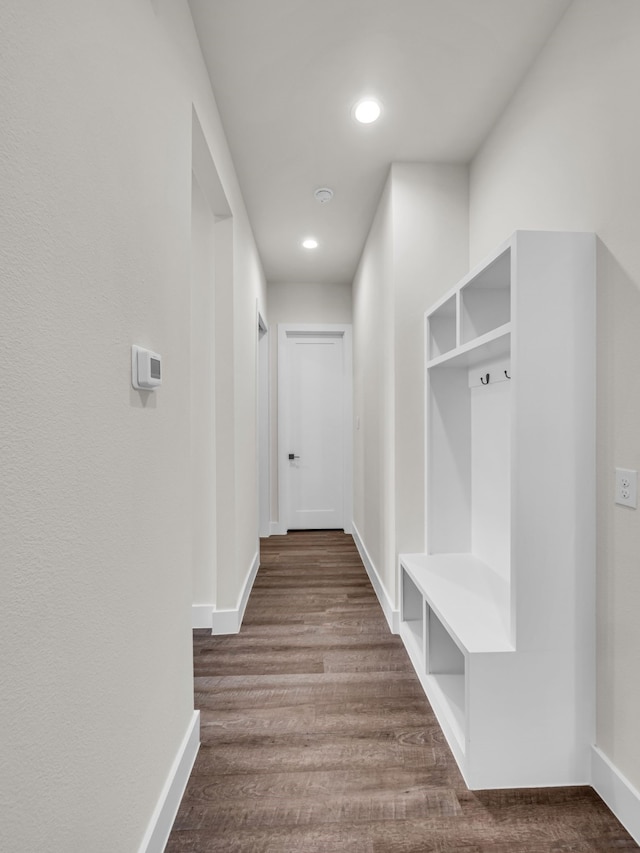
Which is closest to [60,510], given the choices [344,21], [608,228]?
[608,228]

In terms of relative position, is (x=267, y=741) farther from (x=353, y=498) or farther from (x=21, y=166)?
(x=353, y=498)

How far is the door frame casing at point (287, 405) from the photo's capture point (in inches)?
199

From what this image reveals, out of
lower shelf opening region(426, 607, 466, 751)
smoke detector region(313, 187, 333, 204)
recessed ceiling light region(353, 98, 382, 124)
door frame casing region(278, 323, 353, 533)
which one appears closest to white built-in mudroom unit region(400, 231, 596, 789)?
lower shelf opening region(426, 607, 466, 751)

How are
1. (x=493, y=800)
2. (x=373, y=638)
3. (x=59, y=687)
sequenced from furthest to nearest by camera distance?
(x=373, y=638), (x=493, y=800), (x=59, y=687)

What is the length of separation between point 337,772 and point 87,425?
1.45 meters

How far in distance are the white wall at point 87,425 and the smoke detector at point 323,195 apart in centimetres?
168

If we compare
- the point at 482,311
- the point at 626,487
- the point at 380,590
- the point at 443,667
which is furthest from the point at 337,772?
the point at 482,311

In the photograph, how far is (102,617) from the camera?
3.12 ft

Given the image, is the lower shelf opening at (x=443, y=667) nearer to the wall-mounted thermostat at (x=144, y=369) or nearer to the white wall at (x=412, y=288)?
the white wall at (x=412, y=288)

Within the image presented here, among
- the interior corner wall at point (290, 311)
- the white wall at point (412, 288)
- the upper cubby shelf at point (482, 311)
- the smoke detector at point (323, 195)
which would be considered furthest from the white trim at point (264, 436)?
the upper cubby shelf at point (482, 311)

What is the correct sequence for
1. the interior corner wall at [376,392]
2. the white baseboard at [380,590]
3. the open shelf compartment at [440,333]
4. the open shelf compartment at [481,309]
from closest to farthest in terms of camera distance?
the open shelf compartment at [481,309]
the open shelf compartment at [440,333]
the white baseboard at [380,590]
the interior corner wall at [376,392]

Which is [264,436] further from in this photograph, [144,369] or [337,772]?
[144,369]

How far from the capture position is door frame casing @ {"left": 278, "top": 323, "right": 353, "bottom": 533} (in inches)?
199

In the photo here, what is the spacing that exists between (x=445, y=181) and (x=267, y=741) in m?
2.89
